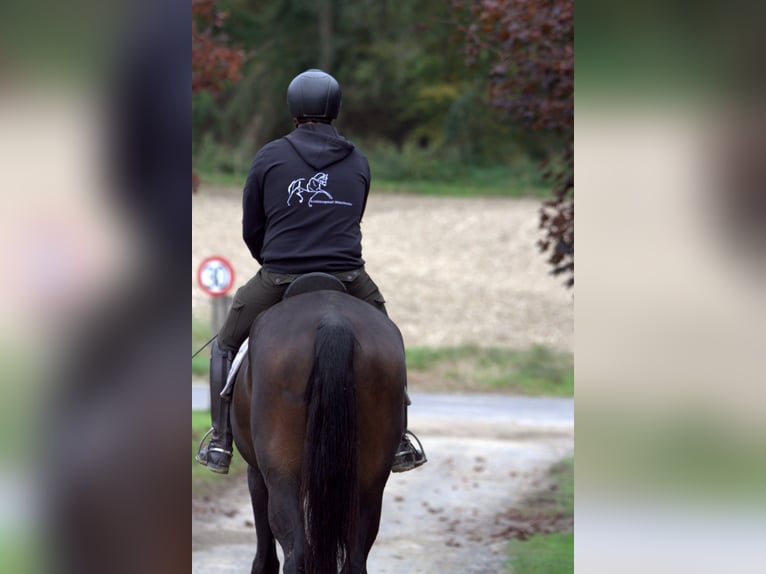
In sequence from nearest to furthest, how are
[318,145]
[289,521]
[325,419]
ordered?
[325,419], [289,521], [318,145]

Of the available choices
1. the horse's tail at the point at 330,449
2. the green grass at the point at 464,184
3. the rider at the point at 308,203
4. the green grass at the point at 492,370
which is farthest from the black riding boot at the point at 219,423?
the green grass at the point at 464,184

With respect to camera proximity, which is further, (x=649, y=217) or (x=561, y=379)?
(x=561, y=379)

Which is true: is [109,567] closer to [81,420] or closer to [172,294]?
[81,420]

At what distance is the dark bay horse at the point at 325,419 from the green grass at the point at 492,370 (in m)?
14.2

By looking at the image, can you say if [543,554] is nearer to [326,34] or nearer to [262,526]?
[262,526]

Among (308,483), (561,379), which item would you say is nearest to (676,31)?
(308,483)

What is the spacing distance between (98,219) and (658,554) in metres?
1.84

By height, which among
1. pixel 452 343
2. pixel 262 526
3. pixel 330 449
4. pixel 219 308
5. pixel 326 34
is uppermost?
pixel 326 34

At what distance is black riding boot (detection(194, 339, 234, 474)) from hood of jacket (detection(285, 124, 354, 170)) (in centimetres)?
117

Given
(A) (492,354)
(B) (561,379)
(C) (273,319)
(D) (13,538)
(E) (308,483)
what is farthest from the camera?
(A) (492,354)

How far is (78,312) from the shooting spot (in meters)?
3.07

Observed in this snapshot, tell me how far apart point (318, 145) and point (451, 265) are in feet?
80.7

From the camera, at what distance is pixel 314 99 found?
574 cm

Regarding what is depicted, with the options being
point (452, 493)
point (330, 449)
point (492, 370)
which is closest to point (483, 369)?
point (492, 370)
